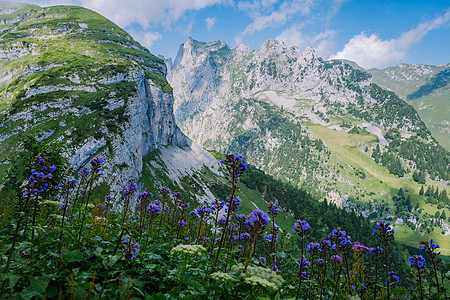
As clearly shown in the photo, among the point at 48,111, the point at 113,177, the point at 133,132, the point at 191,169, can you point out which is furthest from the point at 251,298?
the point at 191,169

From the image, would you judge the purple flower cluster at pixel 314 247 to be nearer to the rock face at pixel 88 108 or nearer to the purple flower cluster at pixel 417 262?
the purple flower cluster at pixel 417 262

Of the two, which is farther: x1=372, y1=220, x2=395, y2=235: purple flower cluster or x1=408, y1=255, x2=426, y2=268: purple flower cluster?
x1=408, y1=255, x2=426, y2=268: purple flower cluster

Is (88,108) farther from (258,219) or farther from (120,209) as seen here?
(258,219)

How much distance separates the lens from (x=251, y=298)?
4496 millimetres

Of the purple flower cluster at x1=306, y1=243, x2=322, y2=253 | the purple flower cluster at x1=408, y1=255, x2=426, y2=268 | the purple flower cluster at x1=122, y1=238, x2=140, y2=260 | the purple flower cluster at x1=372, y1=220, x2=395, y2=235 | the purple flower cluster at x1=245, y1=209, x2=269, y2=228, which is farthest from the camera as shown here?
the purple flower cluster at x1=408, y1=255, x2=426, y2=268

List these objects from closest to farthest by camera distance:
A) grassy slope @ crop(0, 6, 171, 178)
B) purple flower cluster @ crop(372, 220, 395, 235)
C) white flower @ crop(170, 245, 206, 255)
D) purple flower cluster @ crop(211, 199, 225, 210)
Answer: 1. white flower @ crop(170, 245, 206, 255)
2. purple flower cluster @ crop(372, 220, 395, 235)
3. purple flower cluster @ crop(211, 199, 225, 210)
4. grassy slope @ crop(0, 6, 171, 178)

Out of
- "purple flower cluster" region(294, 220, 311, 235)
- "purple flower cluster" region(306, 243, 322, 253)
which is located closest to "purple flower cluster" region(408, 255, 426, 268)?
"purple flower cluster" region(306, 243, 322, 253)

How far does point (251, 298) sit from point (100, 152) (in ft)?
326

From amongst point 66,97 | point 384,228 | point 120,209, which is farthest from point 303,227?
point 66,97

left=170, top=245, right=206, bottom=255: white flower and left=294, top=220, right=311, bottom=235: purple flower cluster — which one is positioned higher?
left=294, top=220, right=311, bottom=235: purple flower cluster

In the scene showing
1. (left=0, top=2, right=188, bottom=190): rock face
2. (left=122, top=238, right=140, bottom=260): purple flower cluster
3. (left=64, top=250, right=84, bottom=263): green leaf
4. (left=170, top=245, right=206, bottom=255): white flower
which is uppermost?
(left=0, top=2, right=188, bottom=190): rock face

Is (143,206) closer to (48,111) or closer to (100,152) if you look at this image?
(100,152)

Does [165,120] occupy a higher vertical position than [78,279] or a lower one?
higher

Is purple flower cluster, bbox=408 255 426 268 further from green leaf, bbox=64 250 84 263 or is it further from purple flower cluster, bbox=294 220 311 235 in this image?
green leaf, bbox=64 250 84 263
